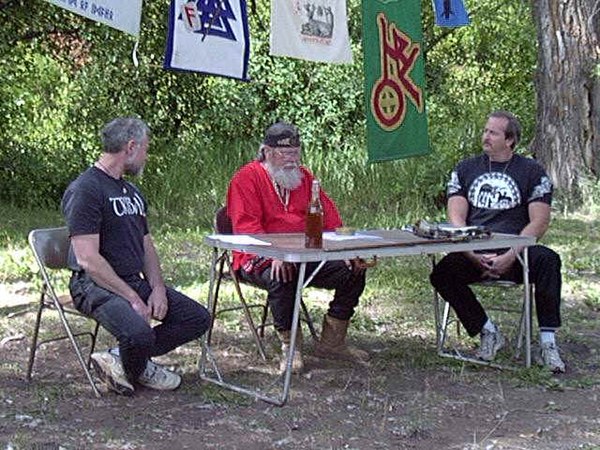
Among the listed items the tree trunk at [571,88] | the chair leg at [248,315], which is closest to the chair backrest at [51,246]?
the chair leg at [248,315]

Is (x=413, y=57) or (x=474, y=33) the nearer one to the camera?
(x=413, y=57)

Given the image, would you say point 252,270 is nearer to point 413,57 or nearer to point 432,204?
point 413,57

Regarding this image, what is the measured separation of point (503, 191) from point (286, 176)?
1.13 m

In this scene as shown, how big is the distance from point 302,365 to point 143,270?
93 centimetres

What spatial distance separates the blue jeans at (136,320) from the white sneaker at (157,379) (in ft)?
0.24

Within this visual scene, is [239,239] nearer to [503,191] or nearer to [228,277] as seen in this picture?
[228,277]

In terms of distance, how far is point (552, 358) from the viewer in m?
5.80

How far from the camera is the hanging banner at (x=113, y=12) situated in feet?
20.1

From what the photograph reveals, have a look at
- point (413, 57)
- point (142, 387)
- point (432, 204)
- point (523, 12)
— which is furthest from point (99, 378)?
point (523, 12)

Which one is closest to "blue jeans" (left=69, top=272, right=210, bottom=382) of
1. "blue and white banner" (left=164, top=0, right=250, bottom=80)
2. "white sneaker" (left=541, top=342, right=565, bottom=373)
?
"white sneaker" (left=541, top=342, right=565, bottom=373)

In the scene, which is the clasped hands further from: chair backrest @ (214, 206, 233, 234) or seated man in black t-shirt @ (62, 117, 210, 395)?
seated man in black t-shirt @ (62, 117, 210, 395)

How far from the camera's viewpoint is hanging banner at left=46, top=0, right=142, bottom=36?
6.12 m

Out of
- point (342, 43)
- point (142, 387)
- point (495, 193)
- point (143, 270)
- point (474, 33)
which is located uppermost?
point (474, 33)

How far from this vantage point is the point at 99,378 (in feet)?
17.5
